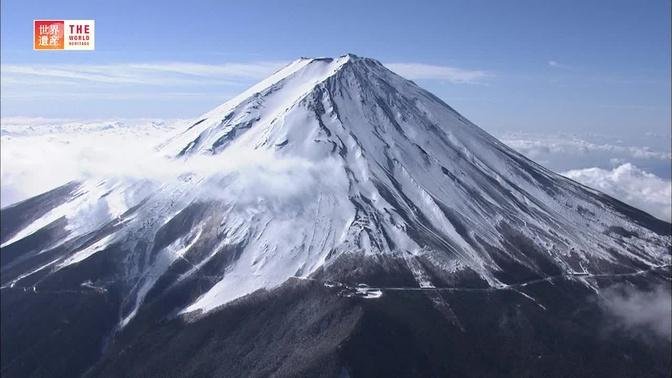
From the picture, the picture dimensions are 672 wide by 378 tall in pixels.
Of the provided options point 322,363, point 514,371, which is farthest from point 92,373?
point 514,371

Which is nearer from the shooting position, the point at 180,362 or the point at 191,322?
the point at 180,362

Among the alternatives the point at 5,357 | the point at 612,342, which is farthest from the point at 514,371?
the point at 5,357

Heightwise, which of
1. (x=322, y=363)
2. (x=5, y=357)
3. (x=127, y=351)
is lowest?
(x=5, y=357)

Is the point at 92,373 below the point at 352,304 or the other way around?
below

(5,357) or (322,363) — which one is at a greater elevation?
(322,363)

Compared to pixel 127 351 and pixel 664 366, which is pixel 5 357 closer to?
pixel 127 351

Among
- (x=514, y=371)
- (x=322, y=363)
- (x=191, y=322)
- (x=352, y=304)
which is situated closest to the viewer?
(x=322, y=363)

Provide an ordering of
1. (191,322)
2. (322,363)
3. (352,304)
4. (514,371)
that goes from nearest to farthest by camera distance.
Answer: (322,363) → (514,371) → (352,304) → (191,322)

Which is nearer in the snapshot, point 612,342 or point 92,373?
point 92,373

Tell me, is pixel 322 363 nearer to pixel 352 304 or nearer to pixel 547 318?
pixel 352 304
